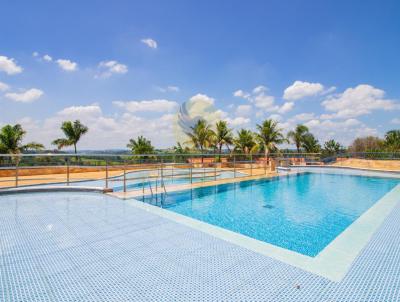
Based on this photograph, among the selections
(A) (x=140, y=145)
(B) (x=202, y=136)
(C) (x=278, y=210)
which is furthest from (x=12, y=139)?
(C) (x=278, y=210)

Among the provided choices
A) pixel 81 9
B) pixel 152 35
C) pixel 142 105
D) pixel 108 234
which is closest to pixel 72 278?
pixel 108 234

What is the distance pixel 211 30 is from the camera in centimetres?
1216

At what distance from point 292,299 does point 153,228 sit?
7.32 ft

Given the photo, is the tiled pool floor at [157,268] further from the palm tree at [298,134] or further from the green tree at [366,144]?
the green tree at [366,144]

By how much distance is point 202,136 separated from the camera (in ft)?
69.8

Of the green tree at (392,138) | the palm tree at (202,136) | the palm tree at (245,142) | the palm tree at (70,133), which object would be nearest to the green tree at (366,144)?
the green tree at (392,138)

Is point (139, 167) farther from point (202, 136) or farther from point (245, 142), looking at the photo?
point (245, 142)

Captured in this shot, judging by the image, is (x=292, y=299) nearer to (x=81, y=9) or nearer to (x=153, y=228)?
(x=153, y=228)

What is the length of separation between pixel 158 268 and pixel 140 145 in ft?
70.1

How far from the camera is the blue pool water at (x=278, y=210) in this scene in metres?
4.05

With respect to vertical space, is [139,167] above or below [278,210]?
above

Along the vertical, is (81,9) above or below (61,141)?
above

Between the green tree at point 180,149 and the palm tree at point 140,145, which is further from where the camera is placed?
the green tree at point 180,149

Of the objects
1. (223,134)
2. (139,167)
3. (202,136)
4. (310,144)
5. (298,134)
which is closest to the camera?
(139,167)
